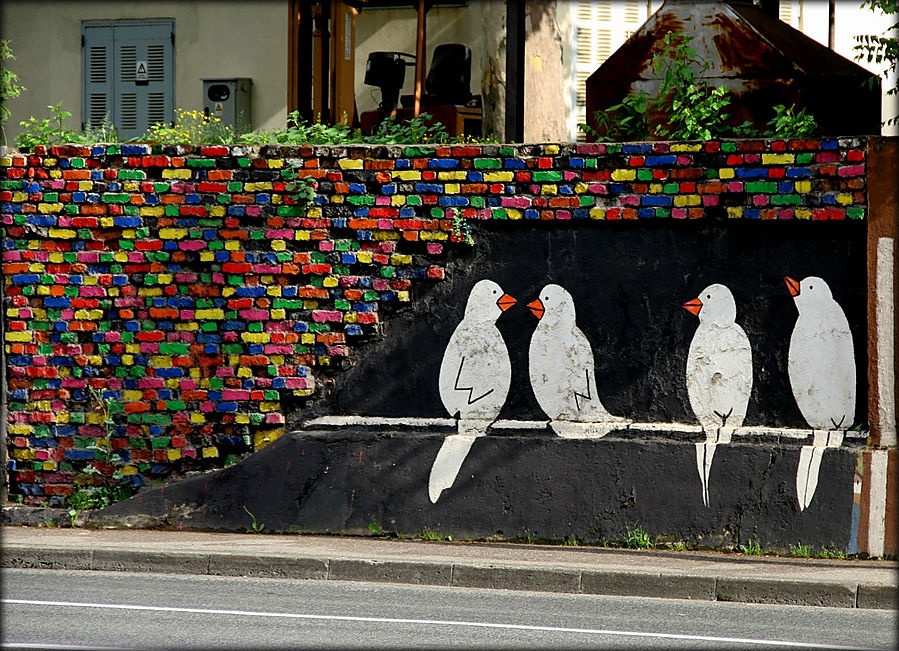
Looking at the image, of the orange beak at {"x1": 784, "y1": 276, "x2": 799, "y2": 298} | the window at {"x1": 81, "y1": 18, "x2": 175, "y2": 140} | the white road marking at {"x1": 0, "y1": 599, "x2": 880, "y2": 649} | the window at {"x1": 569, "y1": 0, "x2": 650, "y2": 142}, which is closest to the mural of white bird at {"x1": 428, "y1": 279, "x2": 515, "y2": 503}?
the orange beak at {"x1": 784, "y1": 276, "x2": 799, "y2": 298}

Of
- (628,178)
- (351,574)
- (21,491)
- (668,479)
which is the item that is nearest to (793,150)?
(628,178)

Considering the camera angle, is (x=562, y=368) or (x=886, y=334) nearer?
(x=886, y=334)

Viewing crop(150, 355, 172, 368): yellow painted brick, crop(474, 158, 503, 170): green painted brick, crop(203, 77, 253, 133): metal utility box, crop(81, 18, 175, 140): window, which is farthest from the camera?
crop(81, 18, 175, 140): window

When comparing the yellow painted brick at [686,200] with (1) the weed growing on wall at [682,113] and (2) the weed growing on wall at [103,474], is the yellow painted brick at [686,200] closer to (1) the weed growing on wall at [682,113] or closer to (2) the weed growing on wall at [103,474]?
(1) the weed growing on wall at [682,113]

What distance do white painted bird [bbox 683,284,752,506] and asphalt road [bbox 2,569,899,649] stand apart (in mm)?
1908

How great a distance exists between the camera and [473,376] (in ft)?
32.2

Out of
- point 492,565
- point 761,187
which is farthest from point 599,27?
point 492,565

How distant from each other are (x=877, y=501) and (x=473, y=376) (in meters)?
3.37

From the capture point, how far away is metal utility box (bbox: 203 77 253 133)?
54.4ft

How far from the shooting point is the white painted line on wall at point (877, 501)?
898cm

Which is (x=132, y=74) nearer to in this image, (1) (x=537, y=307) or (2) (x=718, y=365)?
(1) (x=537, y=307)

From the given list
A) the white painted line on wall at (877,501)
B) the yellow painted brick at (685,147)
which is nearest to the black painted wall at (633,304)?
the white painted line on wall at (877,501)

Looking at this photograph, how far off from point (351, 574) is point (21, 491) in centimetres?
364

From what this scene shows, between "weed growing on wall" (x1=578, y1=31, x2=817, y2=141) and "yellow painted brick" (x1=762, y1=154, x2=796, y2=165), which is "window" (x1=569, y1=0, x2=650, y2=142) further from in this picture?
"yellow painted brick" (x1=762, y1=154, x2=796, y2=165)
